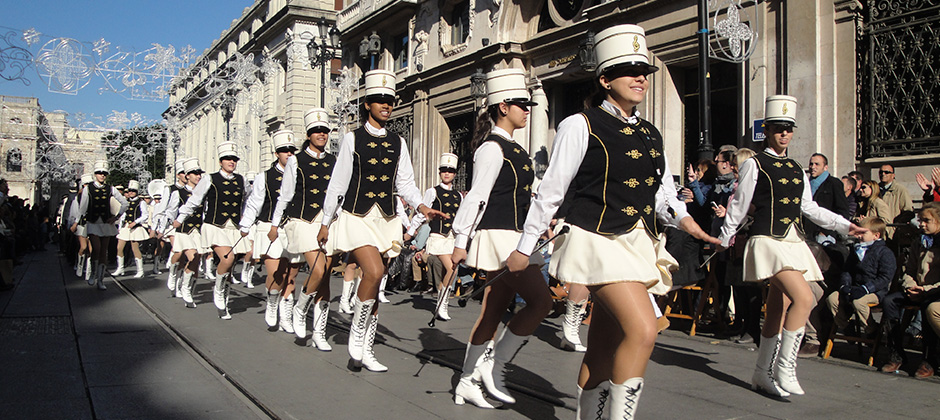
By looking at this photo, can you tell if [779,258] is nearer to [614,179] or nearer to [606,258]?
[614,179]

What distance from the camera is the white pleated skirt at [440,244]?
11096mm

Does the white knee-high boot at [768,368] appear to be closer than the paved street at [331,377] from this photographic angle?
No

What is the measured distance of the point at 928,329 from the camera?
6246 mm

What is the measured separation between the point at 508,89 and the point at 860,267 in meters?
4.15

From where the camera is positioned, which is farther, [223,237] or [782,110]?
[223,237]

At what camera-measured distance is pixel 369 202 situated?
243 inches

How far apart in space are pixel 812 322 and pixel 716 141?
7627 millimetres

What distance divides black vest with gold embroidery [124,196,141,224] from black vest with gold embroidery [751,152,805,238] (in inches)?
612

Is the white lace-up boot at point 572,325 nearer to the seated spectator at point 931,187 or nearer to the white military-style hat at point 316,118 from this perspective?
the white military-style hat at point 316,118

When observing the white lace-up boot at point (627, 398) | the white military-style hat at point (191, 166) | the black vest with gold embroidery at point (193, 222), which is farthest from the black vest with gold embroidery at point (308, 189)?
the white lace-up boot at point (627, 398)

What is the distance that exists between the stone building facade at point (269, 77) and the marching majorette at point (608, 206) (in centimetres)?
2771

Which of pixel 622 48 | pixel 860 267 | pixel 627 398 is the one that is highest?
pixel 622 48

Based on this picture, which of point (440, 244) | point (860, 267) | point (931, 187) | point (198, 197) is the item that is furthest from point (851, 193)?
point (198, 197)

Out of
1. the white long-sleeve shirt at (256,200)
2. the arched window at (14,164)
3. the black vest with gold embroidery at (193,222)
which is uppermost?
the arched window at (14,164)
